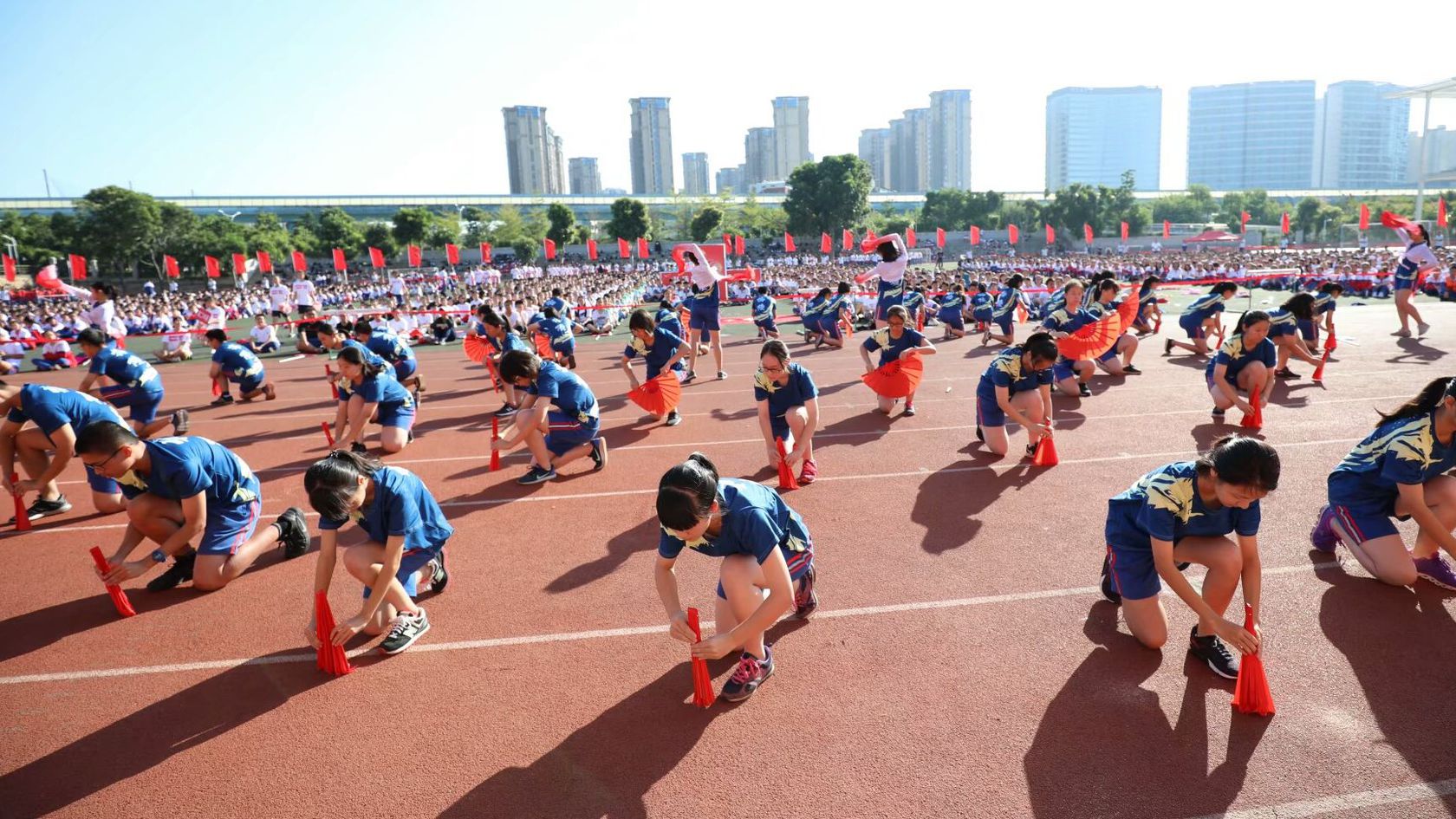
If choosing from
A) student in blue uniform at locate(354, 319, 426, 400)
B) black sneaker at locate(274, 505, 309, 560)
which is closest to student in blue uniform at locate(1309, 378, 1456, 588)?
black sneaker at locate(274, 505, 309, 560)

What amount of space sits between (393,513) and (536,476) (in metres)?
3.56

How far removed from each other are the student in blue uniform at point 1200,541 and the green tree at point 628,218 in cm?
6633

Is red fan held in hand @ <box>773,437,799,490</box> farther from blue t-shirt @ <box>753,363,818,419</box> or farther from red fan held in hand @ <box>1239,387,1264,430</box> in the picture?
red fan held in hand @ <box>1239,387,1264,430</box>

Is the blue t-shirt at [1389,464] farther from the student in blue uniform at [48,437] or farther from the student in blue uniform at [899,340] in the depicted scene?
the student in blue uniform at [48,437]

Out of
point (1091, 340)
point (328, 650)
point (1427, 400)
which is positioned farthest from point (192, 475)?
point (1091, 340)

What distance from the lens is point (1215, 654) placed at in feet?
12.9

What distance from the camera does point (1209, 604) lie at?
394 cm

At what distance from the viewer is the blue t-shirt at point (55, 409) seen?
21.0ft

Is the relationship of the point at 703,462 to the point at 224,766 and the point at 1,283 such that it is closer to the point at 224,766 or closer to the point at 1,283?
the point at 224,766

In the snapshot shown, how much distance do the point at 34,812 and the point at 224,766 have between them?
0.70 metres

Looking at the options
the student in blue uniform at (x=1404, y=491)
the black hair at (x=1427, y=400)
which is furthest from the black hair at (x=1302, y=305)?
the black hair at (x=1427, y=400)

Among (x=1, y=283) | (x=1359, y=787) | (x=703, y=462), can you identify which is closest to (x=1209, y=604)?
(x=1359, y=787)

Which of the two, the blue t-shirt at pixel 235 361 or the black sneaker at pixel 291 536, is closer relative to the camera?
the black sneaker at pixel 291 536

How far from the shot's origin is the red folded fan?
9.64m
